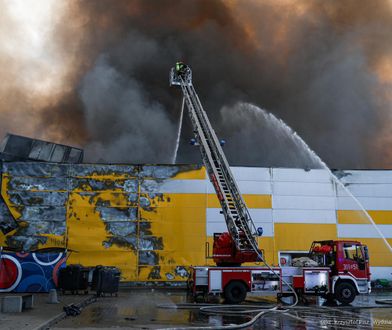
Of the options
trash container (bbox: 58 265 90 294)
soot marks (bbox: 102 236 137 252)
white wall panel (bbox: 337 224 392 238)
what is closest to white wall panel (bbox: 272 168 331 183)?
white wall panel (bbox: 337 224 392 238)

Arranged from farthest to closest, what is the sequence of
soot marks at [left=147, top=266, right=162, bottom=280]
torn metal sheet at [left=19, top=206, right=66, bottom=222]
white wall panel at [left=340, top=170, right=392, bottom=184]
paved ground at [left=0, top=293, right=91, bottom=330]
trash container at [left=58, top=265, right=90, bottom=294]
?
white wall panel at [left=340, top=170, right=392, bottom=184] < torn metal sheet at [left=19, top=206, right=66, bottom=222] < soot marks at [left=147, top=266, right=162, bottom=280] < trash container at [left=58, top=265, right=90, bottom=294] < paved ground at [left=0, top=293, right=91, bottom=330]

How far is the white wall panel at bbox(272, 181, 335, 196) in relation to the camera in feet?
84.0

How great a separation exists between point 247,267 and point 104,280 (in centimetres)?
627

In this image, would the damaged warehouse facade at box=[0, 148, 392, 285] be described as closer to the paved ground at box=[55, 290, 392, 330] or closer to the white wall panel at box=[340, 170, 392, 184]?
the white wall panel at box=[340, 170, 392, 184]

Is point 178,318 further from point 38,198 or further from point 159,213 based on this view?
point 38,198

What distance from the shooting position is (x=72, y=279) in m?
17.9

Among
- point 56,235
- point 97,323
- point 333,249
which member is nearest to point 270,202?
point 333,249

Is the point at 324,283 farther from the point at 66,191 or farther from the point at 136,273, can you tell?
the point at 66,191

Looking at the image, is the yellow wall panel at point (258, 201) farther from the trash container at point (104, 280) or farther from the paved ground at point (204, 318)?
the paved ground at point (204, 318)

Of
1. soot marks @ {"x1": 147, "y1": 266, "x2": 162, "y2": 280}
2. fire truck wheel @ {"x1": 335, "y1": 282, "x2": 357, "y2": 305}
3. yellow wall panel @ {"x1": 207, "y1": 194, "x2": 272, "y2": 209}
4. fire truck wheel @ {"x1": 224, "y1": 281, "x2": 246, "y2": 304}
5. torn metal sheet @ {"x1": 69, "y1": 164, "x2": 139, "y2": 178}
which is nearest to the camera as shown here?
fire truck wheel @ {"x1": 224, "y1": 281, "x2": 246, "y2": 304}

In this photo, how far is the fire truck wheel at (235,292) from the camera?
1588 centimetres

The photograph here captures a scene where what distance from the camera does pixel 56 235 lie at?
926 inches

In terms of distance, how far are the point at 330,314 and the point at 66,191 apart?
16003 mm

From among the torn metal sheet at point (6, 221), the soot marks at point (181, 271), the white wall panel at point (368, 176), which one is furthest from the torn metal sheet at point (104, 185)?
the white wall panel at point (368, 176)
